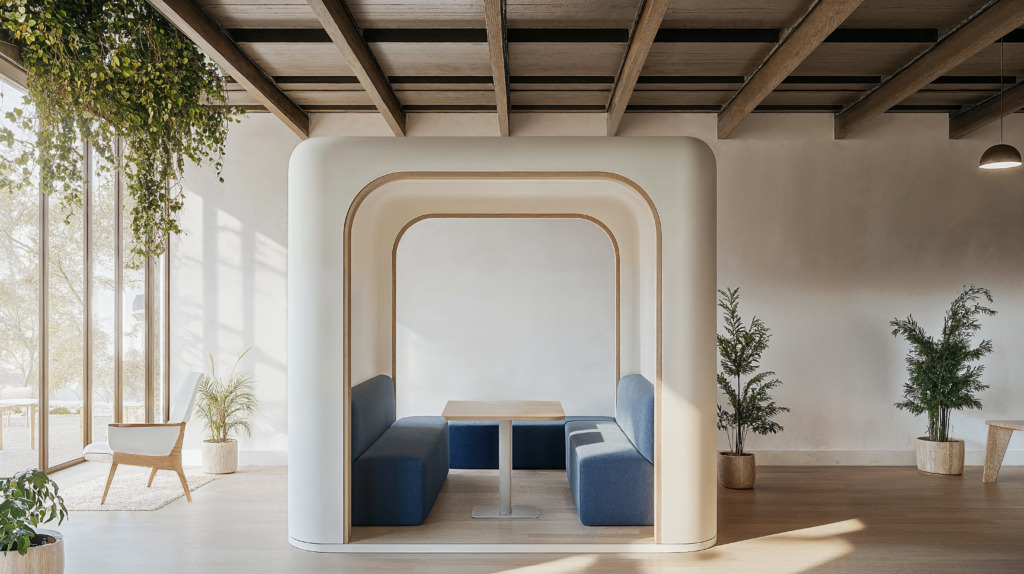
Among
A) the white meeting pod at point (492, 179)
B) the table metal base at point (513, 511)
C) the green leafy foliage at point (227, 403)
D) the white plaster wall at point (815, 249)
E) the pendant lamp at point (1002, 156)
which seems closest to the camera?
the white meeting pod at point (492, 179)

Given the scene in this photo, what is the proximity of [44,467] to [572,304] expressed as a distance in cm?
495

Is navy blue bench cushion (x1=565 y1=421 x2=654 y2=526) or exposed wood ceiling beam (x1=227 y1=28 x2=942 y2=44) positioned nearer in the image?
navy blue bench cushion (x1=565 y1=421 x2=654 y2=526)

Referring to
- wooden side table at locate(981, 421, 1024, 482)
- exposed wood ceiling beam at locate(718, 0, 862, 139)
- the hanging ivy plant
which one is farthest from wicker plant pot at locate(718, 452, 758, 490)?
the hanging ivy plant

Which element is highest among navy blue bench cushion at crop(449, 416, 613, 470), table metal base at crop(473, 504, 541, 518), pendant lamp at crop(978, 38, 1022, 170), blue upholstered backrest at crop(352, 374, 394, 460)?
pendant lamp at crop(978, 38, 1022, 170)

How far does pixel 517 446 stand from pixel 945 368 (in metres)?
3.85

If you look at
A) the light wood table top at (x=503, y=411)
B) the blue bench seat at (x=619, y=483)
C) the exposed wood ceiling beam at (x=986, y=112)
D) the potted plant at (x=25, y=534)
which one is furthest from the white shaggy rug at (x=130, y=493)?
the exposed wood ceiling beam at (x=986, y=112)

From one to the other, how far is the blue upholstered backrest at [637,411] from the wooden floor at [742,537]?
0.77m

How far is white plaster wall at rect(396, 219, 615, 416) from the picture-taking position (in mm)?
7078

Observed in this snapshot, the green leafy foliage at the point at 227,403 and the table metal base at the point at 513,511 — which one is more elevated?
the green leafy foliage at the point at 227,403

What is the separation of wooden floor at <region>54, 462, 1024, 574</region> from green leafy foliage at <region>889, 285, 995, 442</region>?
25.4 inches

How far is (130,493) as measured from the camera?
5574 mm

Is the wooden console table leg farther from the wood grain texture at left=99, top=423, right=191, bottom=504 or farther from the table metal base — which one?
the wood grain texture at left=99, top=423, right=191, bottom=504

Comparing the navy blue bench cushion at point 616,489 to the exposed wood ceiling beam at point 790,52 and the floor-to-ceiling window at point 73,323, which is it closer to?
the exposed wood ceiling beam at point 790,52

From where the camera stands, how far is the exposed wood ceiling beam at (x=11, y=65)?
507 centimetres
